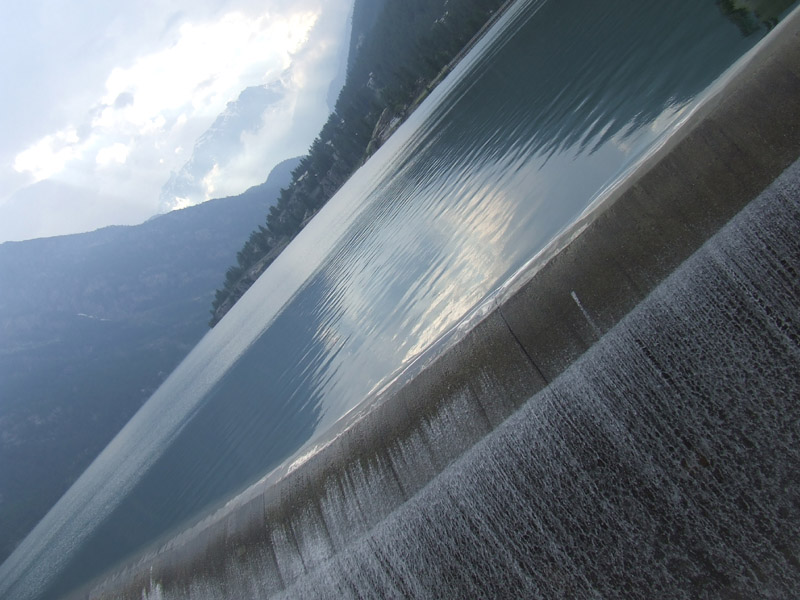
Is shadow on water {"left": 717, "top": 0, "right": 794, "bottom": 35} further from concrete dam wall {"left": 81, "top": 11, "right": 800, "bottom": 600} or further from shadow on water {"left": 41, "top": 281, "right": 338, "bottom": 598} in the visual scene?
shadow on water {"left": 41, "top": 281, "right": 338, "bottom": 598}

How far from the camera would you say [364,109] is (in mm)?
107688

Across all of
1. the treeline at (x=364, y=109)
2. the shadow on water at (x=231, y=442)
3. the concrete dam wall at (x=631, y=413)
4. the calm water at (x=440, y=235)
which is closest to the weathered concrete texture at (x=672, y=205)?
the concrete dam wall at (x=631, y=413)

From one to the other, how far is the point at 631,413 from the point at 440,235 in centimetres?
1716

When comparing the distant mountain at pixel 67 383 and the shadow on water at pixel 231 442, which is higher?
the distant mountain at pixel 67 383

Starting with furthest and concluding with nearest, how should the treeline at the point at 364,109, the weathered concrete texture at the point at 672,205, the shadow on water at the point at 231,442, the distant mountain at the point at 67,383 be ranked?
the distant mountain at the point at 67,383
the treeline at the point at 364,109
the shadow on water at the point at 231,442
the weathered concrete texture at the point at 672,205

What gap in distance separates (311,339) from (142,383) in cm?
10080

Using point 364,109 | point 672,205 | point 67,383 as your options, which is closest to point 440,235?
point 672,205

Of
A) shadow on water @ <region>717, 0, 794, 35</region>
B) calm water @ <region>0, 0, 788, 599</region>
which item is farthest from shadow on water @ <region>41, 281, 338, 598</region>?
shadow on water @ <region>717, 0, 794, 35</region>

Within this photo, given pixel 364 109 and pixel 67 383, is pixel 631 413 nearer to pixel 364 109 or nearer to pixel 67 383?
pixel 364 109

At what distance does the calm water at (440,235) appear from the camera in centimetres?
1848

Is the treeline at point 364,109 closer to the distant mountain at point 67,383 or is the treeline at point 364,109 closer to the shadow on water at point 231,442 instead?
the distant mountain at point 67,383

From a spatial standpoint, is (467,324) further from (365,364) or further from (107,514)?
(107,514)

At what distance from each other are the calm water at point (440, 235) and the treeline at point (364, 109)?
85.8ft

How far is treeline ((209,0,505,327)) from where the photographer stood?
78312 millimetres
